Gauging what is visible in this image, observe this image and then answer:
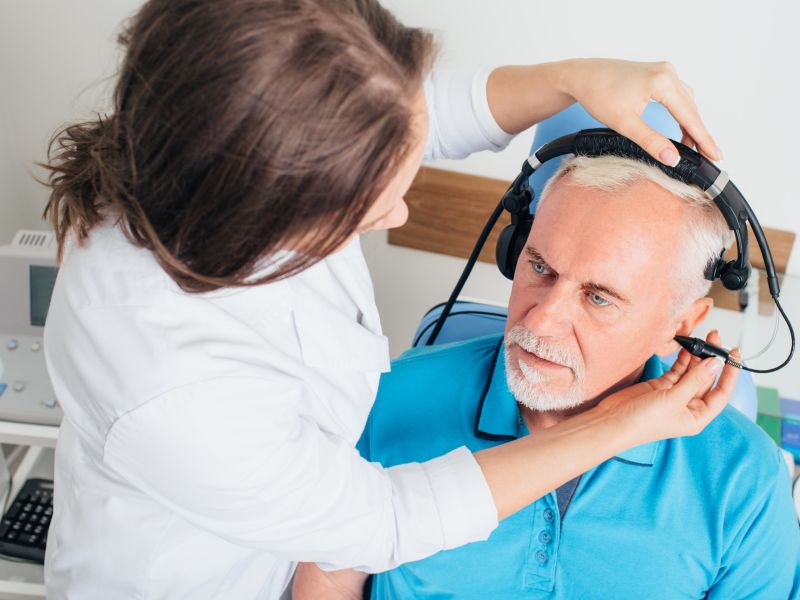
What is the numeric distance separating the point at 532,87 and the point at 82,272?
2.03 ft

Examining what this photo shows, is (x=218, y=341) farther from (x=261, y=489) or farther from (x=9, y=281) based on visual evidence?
(x=9, y=281)

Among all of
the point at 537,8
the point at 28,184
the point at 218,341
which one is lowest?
the point at 28,184

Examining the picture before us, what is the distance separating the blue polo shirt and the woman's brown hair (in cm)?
61

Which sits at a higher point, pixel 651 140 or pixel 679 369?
pixel 651 140

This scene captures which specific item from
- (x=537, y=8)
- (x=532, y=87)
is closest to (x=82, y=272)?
(x=532, y=87)

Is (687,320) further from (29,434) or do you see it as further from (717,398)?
(29,434)

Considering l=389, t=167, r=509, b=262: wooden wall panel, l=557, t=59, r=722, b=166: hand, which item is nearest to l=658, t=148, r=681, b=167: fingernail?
l=557, t=59, r=722, b=166: hand

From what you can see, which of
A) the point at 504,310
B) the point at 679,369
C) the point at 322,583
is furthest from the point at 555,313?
the point at 322,583

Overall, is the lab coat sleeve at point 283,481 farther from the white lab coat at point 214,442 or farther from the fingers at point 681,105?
the fingers at point 681,105

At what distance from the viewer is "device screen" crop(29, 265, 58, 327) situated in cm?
151

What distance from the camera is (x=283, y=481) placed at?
2.40 feet

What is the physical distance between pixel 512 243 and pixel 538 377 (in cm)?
21

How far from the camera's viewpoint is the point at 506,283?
195cm

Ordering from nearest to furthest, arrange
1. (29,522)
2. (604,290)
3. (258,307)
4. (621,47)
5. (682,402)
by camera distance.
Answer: (258,307) < (682,402) < (604,290) < (621,47) < (29,522)
